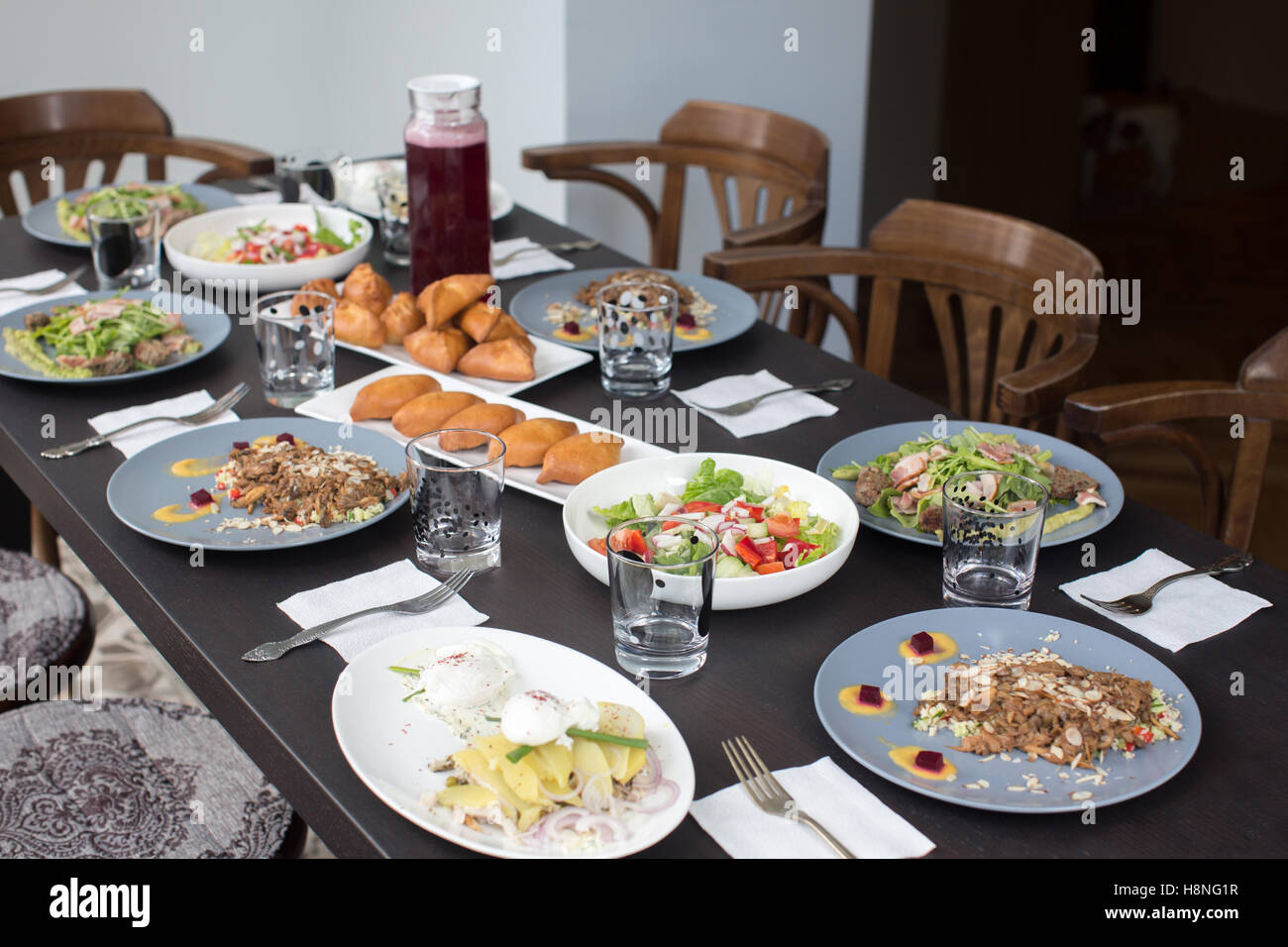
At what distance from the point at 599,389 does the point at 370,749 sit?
824mm

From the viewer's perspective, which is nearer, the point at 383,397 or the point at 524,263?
the point at 383,397

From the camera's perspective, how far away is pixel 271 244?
2.13m

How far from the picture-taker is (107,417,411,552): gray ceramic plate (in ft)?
4.23

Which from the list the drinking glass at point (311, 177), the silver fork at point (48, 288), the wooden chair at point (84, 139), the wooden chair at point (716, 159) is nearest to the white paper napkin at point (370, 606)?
the silver fork at point (48, 288)

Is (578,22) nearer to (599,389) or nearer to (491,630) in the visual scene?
(599,389)

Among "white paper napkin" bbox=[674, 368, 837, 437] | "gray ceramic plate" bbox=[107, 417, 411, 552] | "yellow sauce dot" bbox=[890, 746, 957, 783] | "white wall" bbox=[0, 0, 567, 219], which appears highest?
"white wall" bbox=[0, 0, 567, 219]

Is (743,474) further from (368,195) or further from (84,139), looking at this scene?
(84,139)

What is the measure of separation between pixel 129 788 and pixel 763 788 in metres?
0.86

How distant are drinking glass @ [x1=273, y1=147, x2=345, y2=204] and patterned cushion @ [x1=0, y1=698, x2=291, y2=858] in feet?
3.85

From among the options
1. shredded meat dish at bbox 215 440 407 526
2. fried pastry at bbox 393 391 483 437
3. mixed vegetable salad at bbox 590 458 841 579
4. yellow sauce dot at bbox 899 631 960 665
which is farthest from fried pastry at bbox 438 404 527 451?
yellow sauce dot at bbox 899 631 960 665

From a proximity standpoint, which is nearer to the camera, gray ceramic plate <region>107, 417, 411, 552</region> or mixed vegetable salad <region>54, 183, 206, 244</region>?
gray ceramic plate <region>107, 417, 411, 552</region>

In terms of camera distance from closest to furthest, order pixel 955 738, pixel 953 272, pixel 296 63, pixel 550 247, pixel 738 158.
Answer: pixel 955 738 < pixel 953 272 < pixel 550 247 < pixel 738 158 < pixel 296 63

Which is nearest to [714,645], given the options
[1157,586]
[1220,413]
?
[1157,586]

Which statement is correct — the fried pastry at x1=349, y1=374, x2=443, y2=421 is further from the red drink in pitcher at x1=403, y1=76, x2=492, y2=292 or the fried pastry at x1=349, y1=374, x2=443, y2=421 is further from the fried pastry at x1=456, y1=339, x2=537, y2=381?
the red drink in pitcher at x1=403, y1=76, x2=492, y2=292
